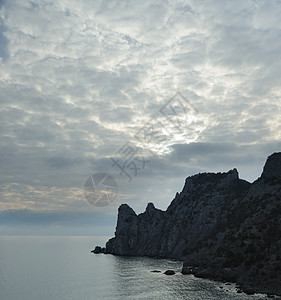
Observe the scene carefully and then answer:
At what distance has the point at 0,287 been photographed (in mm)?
111500

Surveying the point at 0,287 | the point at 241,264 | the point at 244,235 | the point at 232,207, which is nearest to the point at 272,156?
the point at 232,207

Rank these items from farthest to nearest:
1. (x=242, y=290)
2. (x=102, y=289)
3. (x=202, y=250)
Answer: (x=202, y=250)
(x=102, y=289)
(x=242, y=290)

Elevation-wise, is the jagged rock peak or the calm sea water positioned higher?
the jagged rock peak

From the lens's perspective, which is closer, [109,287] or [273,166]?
[109,287]

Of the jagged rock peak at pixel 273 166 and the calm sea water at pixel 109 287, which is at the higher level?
the jagged rock peak at pixel 273 166

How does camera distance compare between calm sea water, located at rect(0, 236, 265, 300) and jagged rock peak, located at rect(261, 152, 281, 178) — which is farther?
jagged rock peak, located at rect(261, 152, 281, 178)

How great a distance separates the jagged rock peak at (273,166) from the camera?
172 meters

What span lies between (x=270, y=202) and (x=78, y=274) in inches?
4151

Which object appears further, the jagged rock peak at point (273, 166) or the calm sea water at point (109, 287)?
the jagged rock peak at point (273, 166)

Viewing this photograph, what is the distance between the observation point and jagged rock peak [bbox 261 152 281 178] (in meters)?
172

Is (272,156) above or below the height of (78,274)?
above

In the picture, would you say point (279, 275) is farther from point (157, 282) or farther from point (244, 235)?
point (157, 282)

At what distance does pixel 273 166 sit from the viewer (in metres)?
174

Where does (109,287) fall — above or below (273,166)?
below
